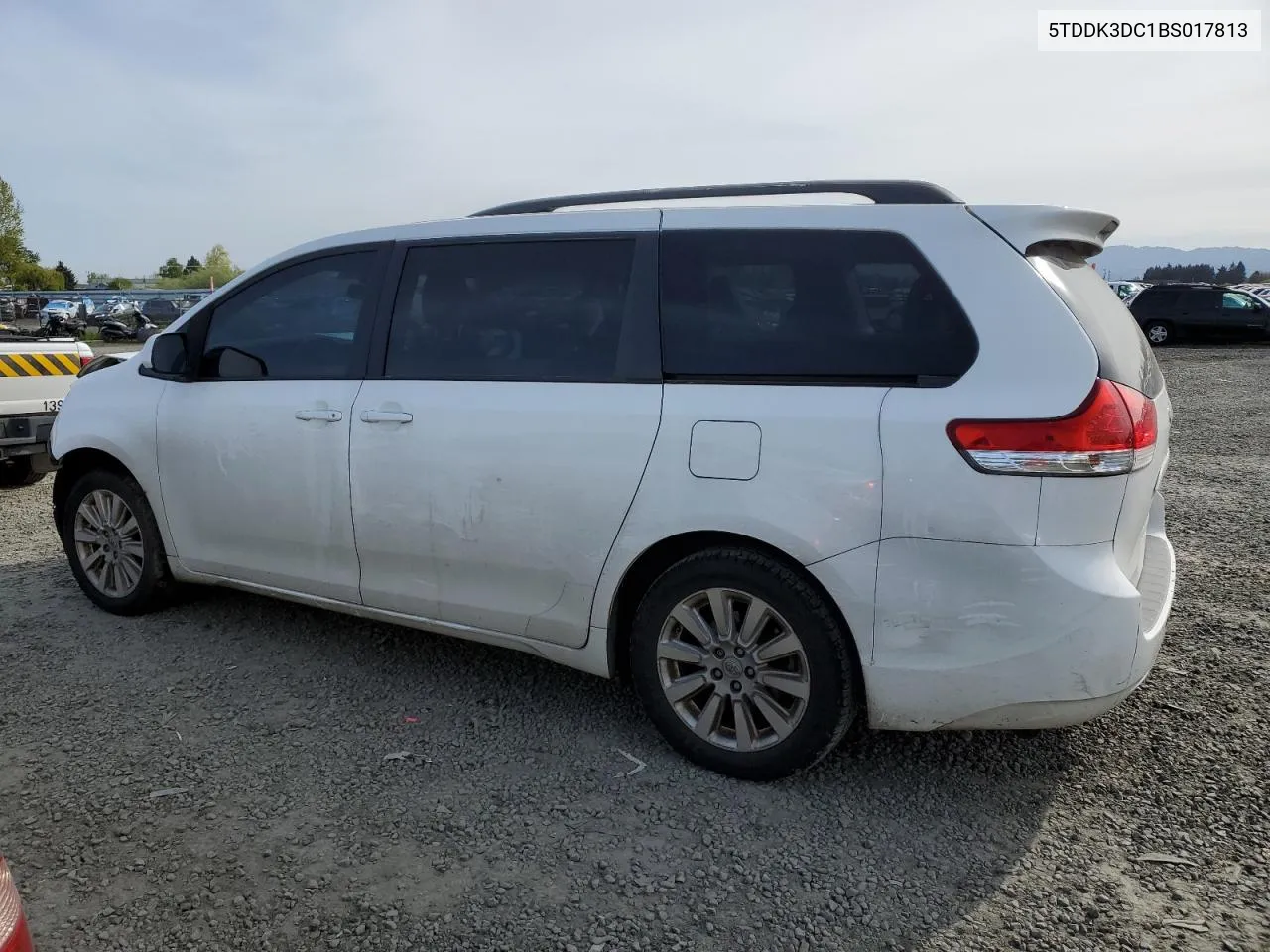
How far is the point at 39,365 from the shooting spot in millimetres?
7332

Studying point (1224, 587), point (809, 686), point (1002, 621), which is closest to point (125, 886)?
point (809, 686)

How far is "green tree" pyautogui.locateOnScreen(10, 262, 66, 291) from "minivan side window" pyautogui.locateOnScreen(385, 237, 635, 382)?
3442 inches

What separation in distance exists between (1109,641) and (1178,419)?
34.8ft

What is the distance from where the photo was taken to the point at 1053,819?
113 inches

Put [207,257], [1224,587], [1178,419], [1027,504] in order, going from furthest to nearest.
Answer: [207,257], [1178,419], [1224,587], [1027,504]

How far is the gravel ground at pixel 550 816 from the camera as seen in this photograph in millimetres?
2453

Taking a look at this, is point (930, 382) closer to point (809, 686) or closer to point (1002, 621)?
point (1002, 621)

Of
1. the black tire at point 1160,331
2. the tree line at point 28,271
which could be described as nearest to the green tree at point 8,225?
the tree line at point 28,271

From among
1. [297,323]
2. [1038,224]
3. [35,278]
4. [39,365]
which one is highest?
[35,278]

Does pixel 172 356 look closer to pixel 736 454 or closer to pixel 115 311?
pixel 736 454

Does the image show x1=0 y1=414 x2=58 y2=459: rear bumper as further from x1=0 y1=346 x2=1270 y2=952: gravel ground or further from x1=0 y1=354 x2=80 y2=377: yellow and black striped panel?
x1=0 y1=346 x2=1270 y2=952: gravel ground

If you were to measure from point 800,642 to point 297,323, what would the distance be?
2.50 metres

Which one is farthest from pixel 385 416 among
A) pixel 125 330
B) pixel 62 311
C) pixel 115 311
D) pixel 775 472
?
pixel 115 311

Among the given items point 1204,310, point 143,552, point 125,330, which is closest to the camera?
point 143,552
